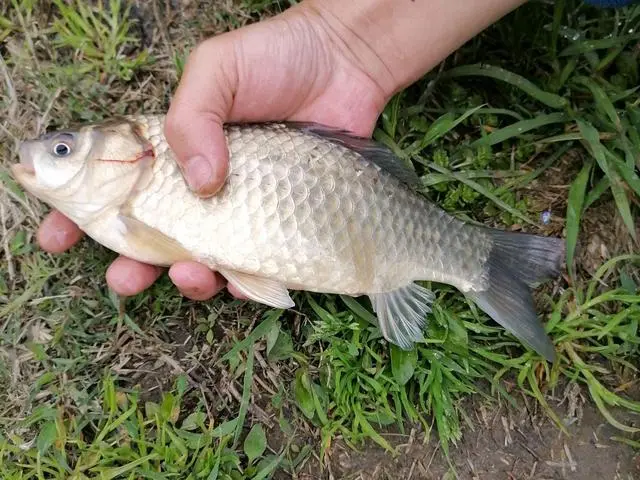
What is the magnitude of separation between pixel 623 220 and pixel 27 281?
2.57 metres

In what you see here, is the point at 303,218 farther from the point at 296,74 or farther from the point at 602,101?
the point at 602,101

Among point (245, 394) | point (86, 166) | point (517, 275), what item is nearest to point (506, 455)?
point (517, 275)

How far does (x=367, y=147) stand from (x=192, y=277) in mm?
847

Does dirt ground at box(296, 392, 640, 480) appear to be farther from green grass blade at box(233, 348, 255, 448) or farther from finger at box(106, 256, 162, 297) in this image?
finger at box(106, 256, 162, 297)

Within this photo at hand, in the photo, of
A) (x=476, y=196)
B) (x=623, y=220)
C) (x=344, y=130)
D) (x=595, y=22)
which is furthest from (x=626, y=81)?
(x=344, y=130)

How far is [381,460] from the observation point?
2.72 meters

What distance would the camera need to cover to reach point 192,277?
8.00 feet

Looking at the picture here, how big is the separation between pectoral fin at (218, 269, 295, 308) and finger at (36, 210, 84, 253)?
0.67 metres

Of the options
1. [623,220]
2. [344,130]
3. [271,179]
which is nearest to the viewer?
[271,179]

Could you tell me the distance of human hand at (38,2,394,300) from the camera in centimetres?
231

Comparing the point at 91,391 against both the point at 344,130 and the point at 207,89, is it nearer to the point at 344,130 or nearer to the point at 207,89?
the point at 207,89

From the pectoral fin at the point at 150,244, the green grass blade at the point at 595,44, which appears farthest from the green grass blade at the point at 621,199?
the pectoral fin at the point at 150,244

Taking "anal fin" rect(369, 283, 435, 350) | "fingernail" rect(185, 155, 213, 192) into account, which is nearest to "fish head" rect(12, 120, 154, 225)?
"fingernail" rect(185, 155, 213, 192)

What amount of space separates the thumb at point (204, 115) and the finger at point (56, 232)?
2.04 ft
